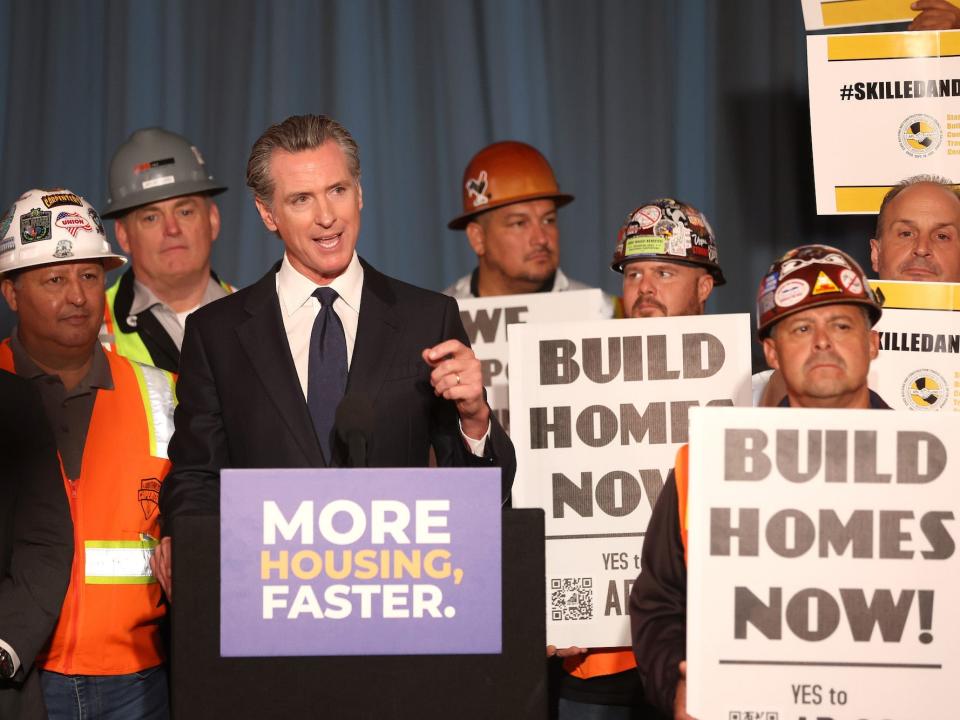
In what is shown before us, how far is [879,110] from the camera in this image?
3.32 metres

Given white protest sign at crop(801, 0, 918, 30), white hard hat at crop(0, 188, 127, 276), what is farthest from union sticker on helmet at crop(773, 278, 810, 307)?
white hard hat at crop(0, 188, 127, 276)

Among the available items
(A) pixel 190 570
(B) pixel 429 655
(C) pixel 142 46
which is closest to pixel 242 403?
(A) pixel 190 570

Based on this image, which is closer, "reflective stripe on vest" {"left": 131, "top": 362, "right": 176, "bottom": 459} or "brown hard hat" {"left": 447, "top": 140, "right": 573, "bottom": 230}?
"reflective stripe on vest" {"left": 131, "top": 362, "right": 176, "bottom": 459}

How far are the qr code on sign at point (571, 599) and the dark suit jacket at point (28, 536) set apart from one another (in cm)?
108

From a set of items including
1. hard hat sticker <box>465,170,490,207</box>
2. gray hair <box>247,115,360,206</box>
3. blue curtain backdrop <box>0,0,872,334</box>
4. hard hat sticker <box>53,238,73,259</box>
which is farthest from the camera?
blue curtain backdrop <box>0,0,872,334</box>

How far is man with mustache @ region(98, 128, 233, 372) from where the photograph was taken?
379 cm

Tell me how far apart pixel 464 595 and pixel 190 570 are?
40cm

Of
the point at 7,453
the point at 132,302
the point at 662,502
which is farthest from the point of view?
the point at 132,302

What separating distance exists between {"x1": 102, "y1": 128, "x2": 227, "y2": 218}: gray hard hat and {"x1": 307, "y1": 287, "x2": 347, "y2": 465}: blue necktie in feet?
5.54

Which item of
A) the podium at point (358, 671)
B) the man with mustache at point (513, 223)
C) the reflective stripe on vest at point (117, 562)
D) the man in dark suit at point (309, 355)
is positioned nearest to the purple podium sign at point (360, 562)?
the podium at point (358, 671)

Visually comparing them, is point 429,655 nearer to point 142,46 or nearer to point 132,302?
point 132,302

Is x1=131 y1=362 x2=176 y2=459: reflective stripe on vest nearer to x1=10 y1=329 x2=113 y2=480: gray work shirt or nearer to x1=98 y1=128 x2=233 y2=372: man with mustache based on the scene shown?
x1=10 y1=329 x2=113 y2=480: gray work shirt

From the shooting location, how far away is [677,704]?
2033 mm

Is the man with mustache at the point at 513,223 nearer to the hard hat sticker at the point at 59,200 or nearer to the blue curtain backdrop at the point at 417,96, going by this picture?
the blue curtain backdrop at the point at 417,96
